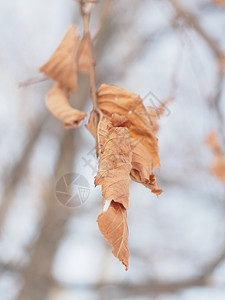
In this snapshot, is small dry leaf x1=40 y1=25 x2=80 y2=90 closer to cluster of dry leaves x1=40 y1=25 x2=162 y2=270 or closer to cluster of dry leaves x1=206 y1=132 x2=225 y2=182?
cluster of dry leaves x1=40 y1=25 x2=162 y2=270

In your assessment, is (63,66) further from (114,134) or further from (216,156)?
(216,156)

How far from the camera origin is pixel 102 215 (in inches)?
13.1

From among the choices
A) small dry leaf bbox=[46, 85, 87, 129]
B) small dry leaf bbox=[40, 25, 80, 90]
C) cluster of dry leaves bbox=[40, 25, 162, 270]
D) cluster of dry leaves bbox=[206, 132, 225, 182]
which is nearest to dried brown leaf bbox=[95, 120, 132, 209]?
cluster of dry leaves bbox=[40, 25, 162, 270]

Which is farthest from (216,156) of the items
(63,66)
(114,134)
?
(114,134)

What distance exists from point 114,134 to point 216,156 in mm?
860

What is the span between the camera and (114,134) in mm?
389

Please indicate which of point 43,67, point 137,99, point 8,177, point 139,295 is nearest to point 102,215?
point 137,99

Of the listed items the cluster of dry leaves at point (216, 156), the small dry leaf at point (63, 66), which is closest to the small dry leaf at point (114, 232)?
the small dry leaf at point (63, 66)

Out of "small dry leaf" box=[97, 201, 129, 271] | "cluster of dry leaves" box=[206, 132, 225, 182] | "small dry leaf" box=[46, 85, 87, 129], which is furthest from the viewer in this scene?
"cluster of dry leaves" box=[206, 132, 225, 182]

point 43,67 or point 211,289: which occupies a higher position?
point 43,67

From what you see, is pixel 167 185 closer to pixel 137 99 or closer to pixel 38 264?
pixel 38 264

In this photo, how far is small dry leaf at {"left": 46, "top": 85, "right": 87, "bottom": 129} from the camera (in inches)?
19.1

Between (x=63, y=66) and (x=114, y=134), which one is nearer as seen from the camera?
(x=114, y=134)

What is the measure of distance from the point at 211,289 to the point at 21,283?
1020 millimetres
